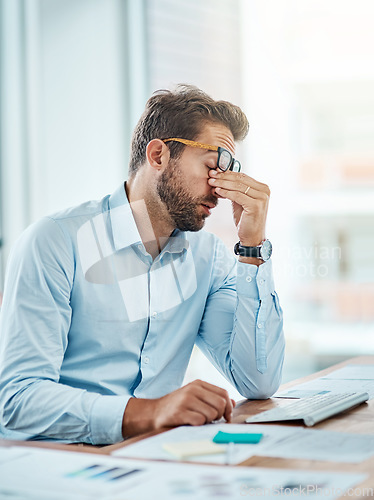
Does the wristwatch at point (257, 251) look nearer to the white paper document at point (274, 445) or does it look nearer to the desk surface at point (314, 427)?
the desk surface at point (314, 427)

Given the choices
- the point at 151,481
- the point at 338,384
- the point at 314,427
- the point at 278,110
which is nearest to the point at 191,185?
the point at 338,384

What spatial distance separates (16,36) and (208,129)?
60.3 inches

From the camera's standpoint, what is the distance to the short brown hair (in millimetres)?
1571

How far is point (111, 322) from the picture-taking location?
137 cm

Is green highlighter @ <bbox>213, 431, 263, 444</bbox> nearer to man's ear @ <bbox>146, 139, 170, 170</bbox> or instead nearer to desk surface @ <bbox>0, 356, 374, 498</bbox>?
desk surface @ <bbox>0, 356, 374, 498</bbox>

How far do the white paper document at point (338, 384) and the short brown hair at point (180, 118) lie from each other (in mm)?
651

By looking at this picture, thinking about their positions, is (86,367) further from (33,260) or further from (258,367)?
(258,367)

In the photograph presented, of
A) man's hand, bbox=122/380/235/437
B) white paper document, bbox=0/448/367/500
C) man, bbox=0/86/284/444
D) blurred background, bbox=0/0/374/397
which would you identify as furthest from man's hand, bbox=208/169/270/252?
blurred background, bbox=0/0/374/397

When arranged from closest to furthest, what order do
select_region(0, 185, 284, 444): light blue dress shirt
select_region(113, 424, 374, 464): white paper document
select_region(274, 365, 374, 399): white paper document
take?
select_region(113, 424, 374, 464): white paper document
select_region(0, 185, 284, 444): light blue dress shirt
select_region(274, 365, 374, 399): white paper document

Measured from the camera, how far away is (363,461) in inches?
31.3

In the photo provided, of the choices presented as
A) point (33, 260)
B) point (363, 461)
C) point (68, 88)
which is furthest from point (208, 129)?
point (68, 88)

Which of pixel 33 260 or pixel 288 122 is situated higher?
pixel 288 122

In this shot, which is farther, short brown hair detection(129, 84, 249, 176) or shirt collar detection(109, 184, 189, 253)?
short brown hair detection(129, 84, 249, 176)

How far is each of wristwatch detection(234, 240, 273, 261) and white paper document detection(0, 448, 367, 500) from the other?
2.48ft
